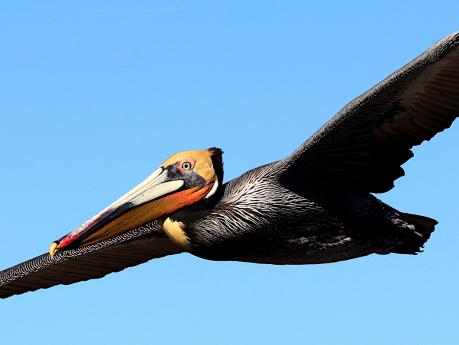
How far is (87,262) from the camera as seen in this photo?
14.0 metres

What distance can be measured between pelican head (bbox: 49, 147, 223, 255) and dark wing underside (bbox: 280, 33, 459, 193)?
2.52 ft

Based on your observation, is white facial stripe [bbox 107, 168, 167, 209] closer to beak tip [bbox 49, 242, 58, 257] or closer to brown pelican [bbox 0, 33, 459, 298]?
brown pelican [bbox 0, 33, 459, 298]

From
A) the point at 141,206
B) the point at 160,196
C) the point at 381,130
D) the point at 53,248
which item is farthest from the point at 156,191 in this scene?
the point at 381,130

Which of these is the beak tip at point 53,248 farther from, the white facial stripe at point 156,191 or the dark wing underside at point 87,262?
the dark wing underside at point 87,262

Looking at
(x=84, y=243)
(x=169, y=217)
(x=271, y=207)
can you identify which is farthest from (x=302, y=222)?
(x=84, y=243)

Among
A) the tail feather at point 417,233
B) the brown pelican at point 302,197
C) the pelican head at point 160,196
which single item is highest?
the pelican head at point 160,196

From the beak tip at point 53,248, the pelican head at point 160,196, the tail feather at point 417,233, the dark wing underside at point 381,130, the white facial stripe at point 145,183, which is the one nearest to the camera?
the dark wing underside at point 381,130

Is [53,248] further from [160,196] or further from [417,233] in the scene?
[417,233]

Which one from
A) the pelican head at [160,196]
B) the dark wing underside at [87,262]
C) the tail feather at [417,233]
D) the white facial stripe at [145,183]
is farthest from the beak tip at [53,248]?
the tail feather at [417,233]

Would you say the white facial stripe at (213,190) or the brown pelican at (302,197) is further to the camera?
the white facial stripe at (213,190)

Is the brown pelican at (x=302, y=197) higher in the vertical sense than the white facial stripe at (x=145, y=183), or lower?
lower

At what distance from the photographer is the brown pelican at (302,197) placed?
1158 cm

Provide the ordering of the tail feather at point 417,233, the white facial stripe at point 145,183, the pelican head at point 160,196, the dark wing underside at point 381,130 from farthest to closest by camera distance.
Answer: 1. the tail feather at point 417,233
2. the white facial stripe at point 145,183
3. the pelican head at point 160,196
4. the dark wing underside at point 381,130

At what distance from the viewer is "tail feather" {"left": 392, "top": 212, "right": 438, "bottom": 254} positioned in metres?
12.3
